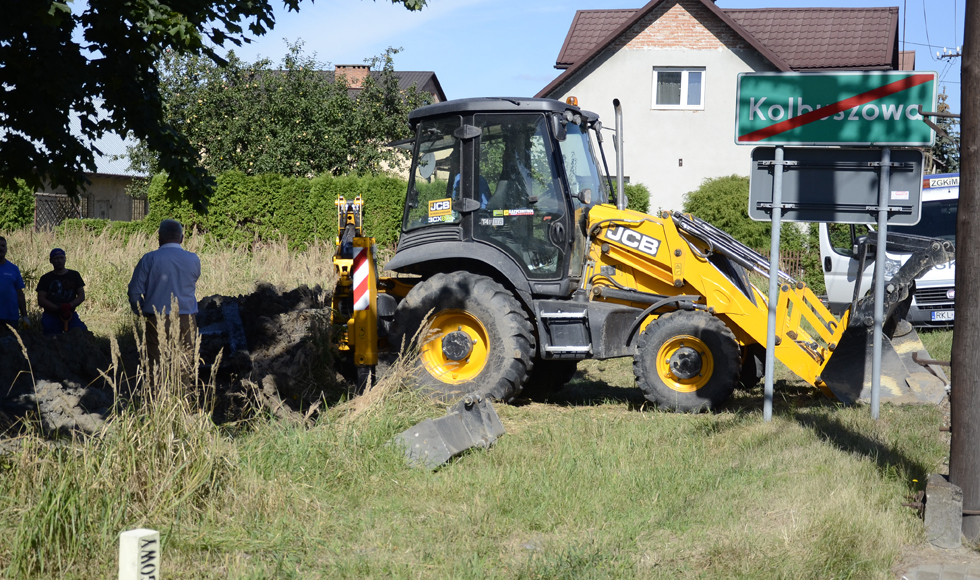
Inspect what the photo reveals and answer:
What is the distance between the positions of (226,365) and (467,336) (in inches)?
83.5

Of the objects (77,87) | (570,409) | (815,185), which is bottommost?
(570,409)

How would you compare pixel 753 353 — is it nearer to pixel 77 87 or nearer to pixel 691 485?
pixel 691 485

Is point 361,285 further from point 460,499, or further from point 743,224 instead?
point 743,224

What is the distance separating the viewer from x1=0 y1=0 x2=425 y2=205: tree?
231 inches

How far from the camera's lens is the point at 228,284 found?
14.3 meters

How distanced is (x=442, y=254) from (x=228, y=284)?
24.1 ft

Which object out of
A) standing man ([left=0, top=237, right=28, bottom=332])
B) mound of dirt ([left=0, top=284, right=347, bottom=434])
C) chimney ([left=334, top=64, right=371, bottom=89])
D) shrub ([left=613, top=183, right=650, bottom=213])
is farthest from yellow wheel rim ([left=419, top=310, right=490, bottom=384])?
chimney ([left=334, top=64, right=371, bottom=89])

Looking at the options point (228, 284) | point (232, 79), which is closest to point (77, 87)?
point (228, 284)

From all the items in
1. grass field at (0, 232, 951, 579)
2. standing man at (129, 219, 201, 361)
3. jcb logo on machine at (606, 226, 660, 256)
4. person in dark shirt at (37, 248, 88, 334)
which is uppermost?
jcb logo on machine at (606, 226, 660, 256)

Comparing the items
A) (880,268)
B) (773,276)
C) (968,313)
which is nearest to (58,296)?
(773,276)

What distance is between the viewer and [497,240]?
7.93 metres

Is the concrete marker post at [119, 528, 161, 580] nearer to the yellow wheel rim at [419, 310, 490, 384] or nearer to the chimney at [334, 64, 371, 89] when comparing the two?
the yellow wheel rim at [419, 310, 490, 384]

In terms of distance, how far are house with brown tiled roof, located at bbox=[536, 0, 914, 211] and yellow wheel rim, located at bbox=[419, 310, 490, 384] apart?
690 inches

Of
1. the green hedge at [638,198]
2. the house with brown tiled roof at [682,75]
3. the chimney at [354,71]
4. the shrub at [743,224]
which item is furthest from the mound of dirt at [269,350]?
the chimney at [354,71]
